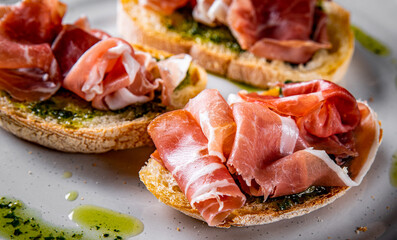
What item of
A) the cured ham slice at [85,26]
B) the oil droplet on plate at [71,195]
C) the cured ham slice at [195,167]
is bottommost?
the oil droplet on plate at [71,195]

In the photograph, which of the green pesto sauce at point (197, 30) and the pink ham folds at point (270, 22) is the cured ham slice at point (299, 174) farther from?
the green pesto sauce at point (197, 30)

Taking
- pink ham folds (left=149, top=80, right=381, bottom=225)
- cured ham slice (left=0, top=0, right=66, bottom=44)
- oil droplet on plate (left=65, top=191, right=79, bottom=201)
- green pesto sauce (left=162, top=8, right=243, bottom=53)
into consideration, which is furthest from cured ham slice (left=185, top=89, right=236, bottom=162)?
cured ham slice (left=0, top=0, right=66, bottom=44)

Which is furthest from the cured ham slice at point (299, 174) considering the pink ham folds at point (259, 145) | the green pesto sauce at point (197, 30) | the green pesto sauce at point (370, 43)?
the green pesto sauce at point (370, 43)

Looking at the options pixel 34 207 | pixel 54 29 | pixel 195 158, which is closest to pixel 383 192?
pixel 195 158

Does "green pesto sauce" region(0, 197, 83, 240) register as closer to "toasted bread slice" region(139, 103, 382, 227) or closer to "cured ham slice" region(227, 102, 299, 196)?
"toasted bread slice" region(139, 103, 382, 227)

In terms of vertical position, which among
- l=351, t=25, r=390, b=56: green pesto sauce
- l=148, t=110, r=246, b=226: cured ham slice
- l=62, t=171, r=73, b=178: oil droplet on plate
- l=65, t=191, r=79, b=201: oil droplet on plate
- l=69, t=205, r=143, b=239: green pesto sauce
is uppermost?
l=148, t=110, r=246, b=226: cured ham slice

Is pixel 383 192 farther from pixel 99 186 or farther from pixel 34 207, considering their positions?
pixel 34 207

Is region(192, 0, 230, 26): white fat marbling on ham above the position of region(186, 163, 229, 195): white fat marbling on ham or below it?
above
